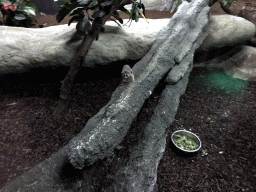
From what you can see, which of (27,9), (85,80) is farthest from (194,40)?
(27,9)

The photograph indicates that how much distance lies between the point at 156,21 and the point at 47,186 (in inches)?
134

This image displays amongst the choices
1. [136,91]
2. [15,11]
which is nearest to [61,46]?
[136,91]

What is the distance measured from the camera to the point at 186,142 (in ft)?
7.33

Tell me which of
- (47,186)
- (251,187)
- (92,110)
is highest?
(47,186)

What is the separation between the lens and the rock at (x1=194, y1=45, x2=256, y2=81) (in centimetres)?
370

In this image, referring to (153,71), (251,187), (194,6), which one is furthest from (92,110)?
(194,6)

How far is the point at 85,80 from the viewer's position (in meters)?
3.36

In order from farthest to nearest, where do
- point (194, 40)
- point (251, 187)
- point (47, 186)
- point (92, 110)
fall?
point (194, 40) → point (92, 110) → point (251, 187) → point (47, 186)

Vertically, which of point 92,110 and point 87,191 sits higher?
point 87,191

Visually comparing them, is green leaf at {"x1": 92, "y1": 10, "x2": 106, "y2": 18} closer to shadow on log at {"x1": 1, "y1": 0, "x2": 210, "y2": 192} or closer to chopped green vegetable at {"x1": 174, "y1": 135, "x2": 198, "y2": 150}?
shadow on log at {"x1": 1, "y1": 0, "x2": 210, "y2": 192}

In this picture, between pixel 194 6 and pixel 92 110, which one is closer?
pixel 92 110

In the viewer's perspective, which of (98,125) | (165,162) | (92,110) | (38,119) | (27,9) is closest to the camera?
(98,125)

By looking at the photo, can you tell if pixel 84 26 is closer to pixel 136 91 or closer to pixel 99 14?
pixel 99 14

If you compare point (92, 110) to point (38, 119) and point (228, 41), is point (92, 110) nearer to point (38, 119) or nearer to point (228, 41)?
point (38, 119)
